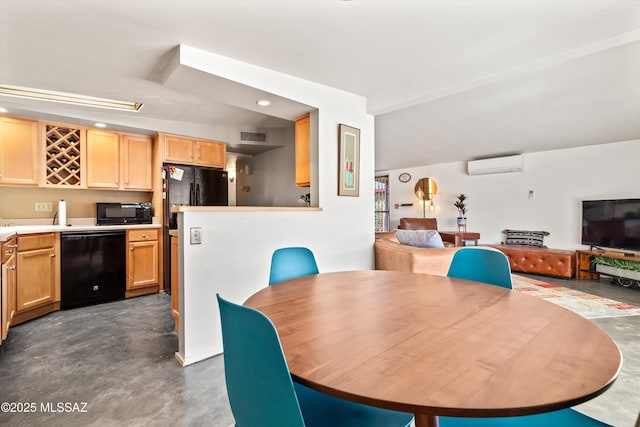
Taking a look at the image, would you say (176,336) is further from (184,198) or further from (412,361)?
(412,361)

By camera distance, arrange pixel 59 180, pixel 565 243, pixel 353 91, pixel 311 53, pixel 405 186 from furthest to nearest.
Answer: pixel 405 186 → pixel 565 243 → pixel 59 180 → pixel 353 91 → pixel 311 53

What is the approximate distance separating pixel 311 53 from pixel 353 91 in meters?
0.93

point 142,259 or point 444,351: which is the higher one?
point 444,351

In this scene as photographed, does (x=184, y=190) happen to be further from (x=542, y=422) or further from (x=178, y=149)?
(x=542, y=422)

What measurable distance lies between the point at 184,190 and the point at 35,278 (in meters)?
1.78

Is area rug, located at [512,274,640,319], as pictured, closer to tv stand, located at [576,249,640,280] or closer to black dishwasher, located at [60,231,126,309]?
tv stand, located at [576,249,640,280]

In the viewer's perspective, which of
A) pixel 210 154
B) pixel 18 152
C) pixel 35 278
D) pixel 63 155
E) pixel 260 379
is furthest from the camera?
pixel 210 154

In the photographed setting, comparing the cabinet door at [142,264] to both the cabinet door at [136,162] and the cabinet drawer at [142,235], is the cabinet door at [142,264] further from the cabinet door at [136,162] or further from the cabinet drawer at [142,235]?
the cabinet door at [136,162]

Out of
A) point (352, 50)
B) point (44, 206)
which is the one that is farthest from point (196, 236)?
point (44, 206)

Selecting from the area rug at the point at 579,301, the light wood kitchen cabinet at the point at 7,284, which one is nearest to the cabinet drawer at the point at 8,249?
the light wood kitchen cabinet at the point at 7,284

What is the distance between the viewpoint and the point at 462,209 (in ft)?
21.3

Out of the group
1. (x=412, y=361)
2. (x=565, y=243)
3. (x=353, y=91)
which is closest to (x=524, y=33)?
(x=353, y=91)

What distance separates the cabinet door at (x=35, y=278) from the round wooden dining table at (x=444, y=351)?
3101mm

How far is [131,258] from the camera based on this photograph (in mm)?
3824
